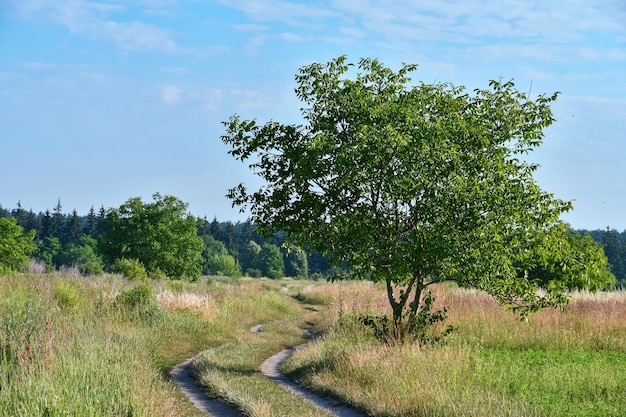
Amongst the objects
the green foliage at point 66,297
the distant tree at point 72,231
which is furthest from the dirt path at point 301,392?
the distant tree at point 72,231

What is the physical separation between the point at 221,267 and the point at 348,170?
323ft

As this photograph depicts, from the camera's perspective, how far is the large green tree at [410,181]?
41.2ft

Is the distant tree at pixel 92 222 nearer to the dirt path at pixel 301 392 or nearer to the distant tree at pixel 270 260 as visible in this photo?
the distant tree at pixel 270 260

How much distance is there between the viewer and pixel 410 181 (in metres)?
12.2

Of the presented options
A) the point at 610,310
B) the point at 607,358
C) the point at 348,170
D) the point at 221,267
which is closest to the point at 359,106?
the point at 348,170

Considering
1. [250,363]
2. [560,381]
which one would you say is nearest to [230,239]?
[250,363]

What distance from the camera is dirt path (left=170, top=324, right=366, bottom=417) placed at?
1113 centimetres

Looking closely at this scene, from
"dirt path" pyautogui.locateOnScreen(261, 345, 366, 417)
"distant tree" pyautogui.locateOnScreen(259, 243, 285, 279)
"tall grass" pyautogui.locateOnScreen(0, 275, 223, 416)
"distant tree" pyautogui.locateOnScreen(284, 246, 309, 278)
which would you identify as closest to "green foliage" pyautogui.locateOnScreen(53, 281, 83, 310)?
"tall grass" pyautogui.locateOnScreen(0, 275, 223, 416)

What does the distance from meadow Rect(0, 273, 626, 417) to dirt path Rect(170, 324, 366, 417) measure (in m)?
0.23

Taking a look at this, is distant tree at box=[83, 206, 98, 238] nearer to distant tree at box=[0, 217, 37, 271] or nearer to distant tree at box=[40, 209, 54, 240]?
distant tree at box=[40, 209, 54, 240]

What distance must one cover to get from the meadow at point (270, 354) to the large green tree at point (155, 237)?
2928cm

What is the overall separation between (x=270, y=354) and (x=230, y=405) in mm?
6840

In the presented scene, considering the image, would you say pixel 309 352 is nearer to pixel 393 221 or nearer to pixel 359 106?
pixel 393 221

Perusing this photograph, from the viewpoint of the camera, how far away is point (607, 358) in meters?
16.3
